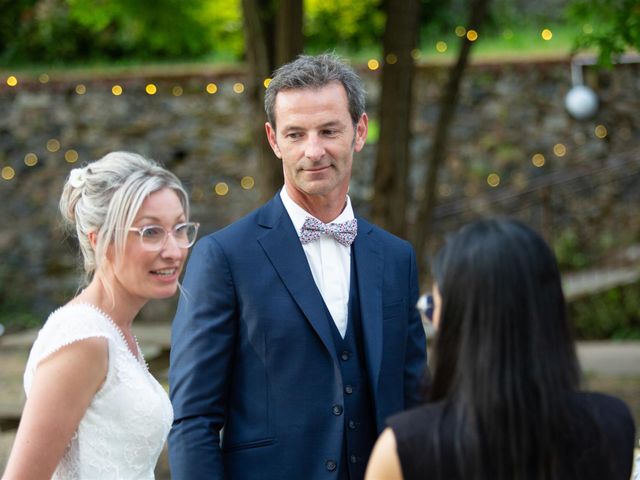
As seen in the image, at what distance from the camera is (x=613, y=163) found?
12.4 metres

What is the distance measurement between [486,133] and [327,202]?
9833 mm

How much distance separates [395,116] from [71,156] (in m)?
7.15

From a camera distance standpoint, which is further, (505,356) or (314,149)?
(314,149)

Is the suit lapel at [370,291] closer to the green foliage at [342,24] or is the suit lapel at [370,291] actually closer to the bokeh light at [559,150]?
the bokeh light at [559,150]

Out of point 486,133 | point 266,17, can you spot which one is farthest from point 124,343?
point 486,133

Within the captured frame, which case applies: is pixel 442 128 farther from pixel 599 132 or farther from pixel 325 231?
pixel 325 231

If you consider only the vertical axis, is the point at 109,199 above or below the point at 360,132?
below

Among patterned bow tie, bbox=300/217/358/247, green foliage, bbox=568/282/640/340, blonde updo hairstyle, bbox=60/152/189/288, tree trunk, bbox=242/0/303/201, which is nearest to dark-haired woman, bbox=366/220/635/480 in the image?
blonde updo hairstyle, bbox=60/152/189/288

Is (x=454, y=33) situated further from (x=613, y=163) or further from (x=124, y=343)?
(x=124, y=343)

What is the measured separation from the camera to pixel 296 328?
2867 mm

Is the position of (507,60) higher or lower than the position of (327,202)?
higher

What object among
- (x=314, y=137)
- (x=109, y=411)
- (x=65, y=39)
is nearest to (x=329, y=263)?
(x=314, y=137)

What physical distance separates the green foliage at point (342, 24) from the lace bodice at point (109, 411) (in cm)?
1208

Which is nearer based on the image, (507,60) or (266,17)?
(266,17)
